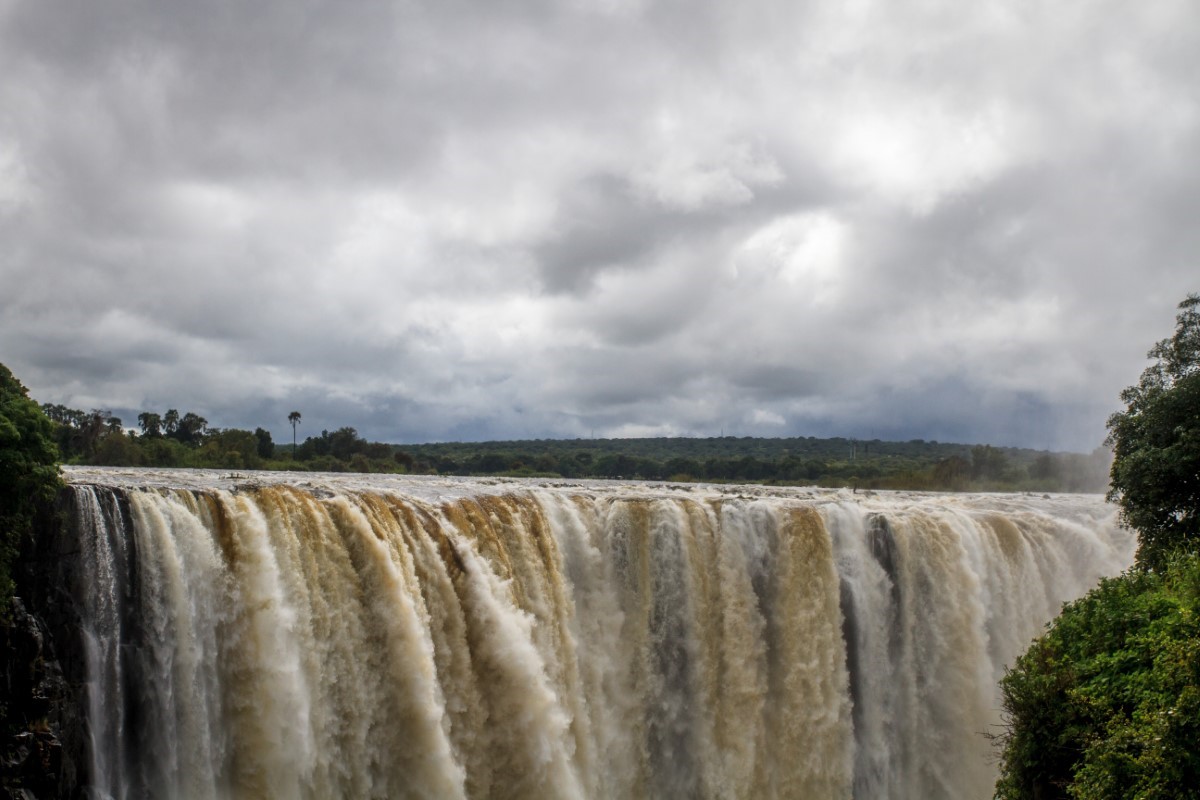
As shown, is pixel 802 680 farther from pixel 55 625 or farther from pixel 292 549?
pixel 55 625

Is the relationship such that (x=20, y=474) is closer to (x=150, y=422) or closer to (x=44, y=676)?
(x=44, y=676)

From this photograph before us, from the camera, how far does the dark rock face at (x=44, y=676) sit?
1186 centimetres

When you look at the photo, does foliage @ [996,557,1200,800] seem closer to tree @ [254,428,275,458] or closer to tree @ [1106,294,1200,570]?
tree @ [1106,294,1200,570]

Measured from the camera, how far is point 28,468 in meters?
12.9

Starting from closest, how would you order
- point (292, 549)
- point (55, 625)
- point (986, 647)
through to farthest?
point (55, 625)
point (292, 549)
point (986, 647)

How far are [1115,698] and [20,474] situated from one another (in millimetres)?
15247

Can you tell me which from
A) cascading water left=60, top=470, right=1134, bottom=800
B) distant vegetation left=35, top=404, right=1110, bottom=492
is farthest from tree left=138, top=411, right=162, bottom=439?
cascading water left=60, top=470, right=1134, bottom=800

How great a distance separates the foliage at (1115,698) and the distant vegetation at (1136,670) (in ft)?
0.06

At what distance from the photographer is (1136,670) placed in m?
13.1

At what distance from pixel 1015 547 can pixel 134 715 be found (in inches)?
840

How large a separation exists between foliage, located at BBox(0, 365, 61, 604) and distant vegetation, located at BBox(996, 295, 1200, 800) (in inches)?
557

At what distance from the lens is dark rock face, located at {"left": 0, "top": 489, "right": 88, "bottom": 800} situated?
11859 millimetres

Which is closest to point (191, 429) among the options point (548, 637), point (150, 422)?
point (150, 422)

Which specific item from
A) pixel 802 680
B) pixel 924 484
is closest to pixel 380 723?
pixel 802 680
